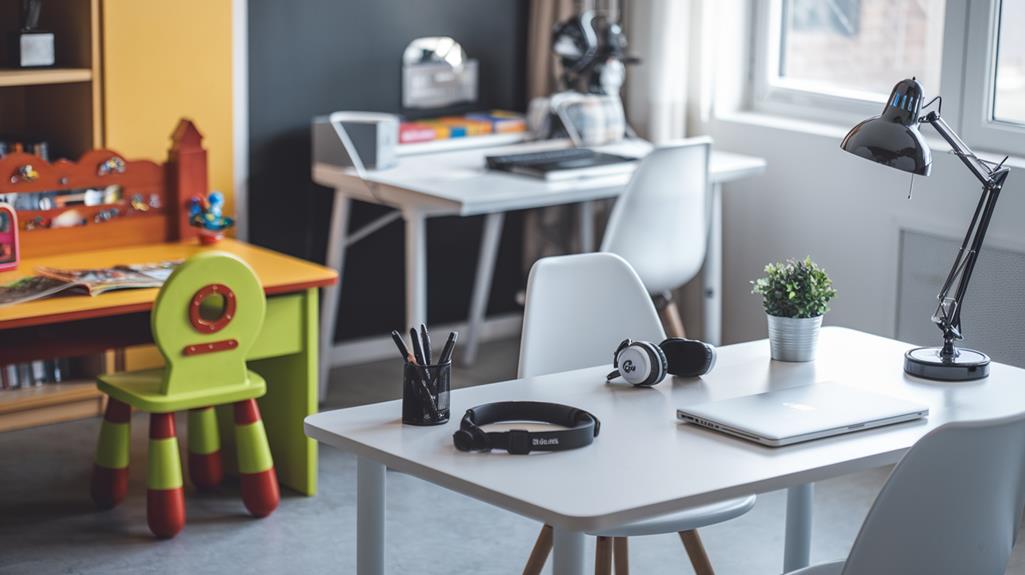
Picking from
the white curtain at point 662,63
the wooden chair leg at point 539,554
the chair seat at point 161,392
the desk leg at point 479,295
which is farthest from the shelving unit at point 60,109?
the wooden chair leg at point 539,554

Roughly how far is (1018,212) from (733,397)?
1707mm

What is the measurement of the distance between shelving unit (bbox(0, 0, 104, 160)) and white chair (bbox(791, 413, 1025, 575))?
274 centimetres

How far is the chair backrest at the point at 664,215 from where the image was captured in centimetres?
382

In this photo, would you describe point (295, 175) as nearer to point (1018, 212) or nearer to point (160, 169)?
point (160, 169)

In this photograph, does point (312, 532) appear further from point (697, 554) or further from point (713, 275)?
point (713, 275)

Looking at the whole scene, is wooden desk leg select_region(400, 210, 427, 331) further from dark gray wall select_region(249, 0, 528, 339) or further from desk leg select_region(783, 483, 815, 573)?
desk leg select_region(783, 483, 815, 573)

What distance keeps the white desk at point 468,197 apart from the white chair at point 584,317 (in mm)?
1035

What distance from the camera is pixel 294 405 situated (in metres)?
3.52

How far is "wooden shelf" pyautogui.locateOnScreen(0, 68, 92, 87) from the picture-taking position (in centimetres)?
369

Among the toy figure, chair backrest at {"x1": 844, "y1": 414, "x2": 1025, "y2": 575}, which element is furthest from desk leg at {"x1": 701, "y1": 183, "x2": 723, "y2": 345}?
chair backrest at {"x1": 844, "y1": 414, "x2": 1025, "y2": 575}

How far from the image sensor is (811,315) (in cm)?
247

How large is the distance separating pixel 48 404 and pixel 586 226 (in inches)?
70.2

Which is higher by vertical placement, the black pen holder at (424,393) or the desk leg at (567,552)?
the black pen holder at (424,393)

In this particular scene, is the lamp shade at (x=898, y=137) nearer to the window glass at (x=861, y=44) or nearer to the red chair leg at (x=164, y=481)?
the red chair leg at (x=164, y=481)
